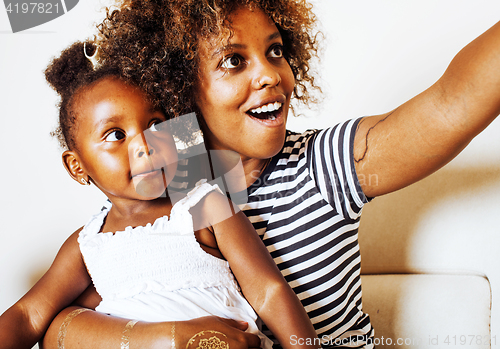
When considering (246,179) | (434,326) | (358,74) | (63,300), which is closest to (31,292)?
(63,300)

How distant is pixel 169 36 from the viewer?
960 millimetres

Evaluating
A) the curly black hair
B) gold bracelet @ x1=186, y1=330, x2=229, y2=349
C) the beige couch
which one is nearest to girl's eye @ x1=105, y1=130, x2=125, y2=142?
the curly black hair

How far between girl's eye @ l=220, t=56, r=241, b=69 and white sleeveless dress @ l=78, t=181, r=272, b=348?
28 centimetres

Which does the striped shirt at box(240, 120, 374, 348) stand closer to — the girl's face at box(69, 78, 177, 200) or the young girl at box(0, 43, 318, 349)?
the young girl at box(0, 43, 318, 349)

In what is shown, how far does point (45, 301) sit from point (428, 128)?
2.90 ft

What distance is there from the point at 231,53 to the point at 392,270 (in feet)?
3.03

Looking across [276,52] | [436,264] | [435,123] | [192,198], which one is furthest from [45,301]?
[436,264]

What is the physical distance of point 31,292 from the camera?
2.97 ft

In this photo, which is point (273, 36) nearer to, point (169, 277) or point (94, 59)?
point (94, 59)

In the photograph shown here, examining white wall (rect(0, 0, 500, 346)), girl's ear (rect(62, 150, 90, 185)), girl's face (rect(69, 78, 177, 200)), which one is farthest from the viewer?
white wall (rect(0, 0, 500, 346))

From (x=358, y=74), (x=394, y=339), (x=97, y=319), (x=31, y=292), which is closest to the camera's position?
(x=97, y=319)

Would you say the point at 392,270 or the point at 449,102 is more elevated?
the point at 449,102

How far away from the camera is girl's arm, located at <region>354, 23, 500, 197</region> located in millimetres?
622

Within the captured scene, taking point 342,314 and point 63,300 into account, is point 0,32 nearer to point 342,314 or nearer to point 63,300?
point 63,300
